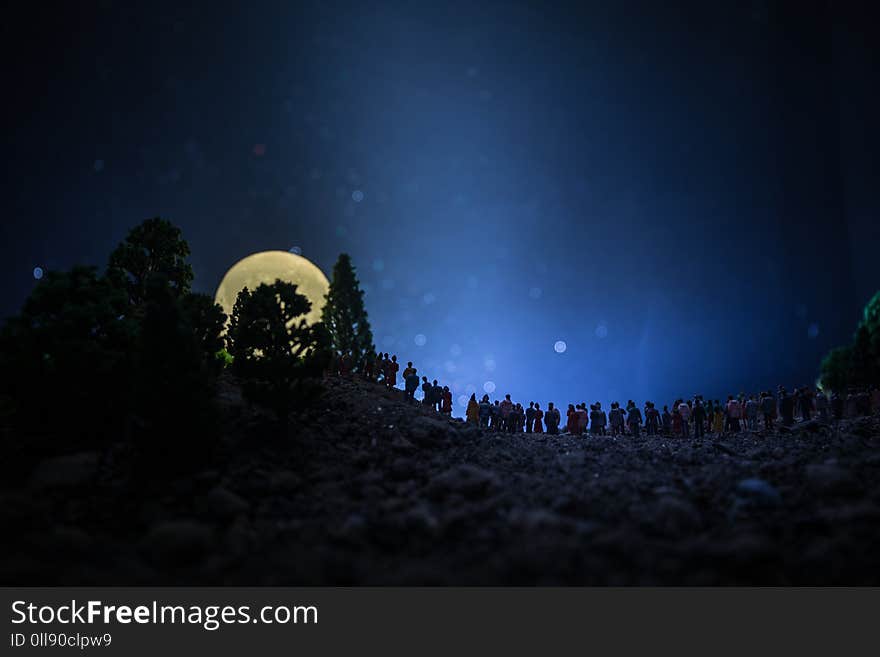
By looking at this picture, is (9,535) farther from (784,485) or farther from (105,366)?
(784,485)

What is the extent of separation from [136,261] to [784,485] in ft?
83.6

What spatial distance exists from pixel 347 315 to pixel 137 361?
2603 cm

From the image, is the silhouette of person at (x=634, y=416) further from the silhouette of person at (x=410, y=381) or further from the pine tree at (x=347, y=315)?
the pine tree at (x=347, y=315)

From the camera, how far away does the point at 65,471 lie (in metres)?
11.2

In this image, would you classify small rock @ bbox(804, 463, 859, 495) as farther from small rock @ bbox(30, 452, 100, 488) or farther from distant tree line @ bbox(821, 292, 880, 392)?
distant tree line @ bbox(821, 292, 880, 392)

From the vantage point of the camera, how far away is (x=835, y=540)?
318 inches

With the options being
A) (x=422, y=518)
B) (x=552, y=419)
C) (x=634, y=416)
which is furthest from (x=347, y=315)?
(x=422, y=518)

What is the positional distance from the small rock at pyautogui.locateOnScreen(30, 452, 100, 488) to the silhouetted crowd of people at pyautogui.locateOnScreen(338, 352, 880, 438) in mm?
16300

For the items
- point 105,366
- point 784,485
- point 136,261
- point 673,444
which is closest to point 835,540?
point 784,485

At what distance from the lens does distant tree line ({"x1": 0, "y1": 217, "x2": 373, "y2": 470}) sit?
11.8 m

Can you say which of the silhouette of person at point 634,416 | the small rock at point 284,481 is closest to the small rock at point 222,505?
the small rock at point 284,481

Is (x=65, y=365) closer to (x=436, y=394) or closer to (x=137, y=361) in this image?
(x=137, y=361)

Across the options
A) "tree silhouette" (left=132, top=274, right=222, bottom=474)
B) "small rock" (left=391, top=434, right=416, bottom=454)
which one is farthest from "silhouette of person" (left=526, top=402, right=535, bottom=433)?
"tree silhouette" (left=132, top=274, right=222, bottom=474)

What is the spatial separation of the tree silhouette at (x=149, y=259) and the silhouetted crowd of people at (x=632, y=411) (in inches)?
445
